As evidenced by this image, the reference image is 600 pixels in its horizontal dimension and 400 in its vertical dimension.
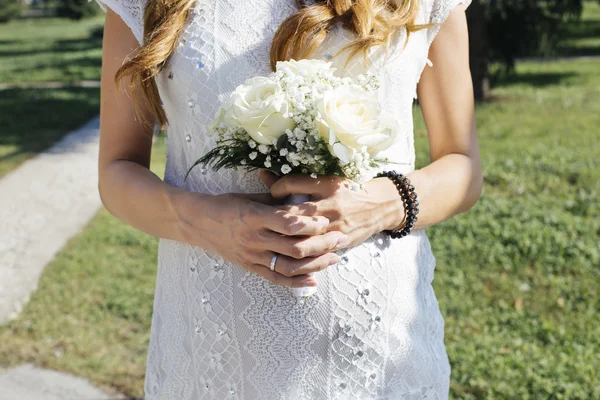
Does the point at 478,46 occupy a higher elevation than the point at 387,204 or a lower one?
lower

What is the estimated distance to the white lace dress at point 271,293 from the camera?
1840 mm

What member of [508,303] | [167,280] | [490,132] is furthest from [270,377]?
[490,132]

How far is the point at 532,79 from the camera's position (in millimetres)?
16719

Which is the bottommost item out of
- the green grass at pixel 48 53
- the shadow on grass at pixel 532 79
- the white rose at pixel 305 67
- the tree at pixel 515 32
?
the green grass at pixel 48 53

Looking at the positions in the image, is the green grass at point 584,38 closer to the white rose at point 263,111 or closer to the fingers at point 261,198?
the fingers at point 261,198

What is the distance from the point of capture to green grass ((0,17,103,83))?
21.5m

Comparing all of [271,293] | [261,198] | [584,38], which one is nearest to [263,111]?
[261,198]

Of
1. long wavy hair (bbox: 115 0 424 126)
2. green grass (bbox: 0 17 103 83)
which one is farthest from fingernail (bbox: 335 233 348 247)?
green grass (bbox: 0 17 103 83)

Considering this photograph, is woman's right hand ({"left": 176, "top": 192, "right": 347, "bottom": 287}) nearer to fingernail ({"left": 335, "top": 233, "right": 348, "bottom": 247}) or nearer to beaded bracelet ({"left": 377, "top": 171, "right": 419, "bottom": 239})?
fingernail ({"left": 335, "top": 233, "right": 348, "bottom": 247})

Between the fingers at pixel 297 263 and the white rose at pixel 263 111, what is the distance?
12.3 inches

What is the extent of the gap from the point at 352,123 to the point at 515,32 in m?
12.8

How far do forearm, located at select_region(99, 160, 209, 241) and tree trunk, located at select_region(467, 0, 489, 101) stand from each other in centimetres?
1097

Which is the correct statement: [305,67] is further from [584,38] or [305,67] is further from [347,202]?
[584,38]

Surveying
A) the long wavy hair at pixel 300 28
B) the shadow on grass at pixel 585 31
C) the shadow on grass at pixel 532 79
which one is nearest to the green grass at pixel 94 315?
the long wavy hair at pixel 300 28
